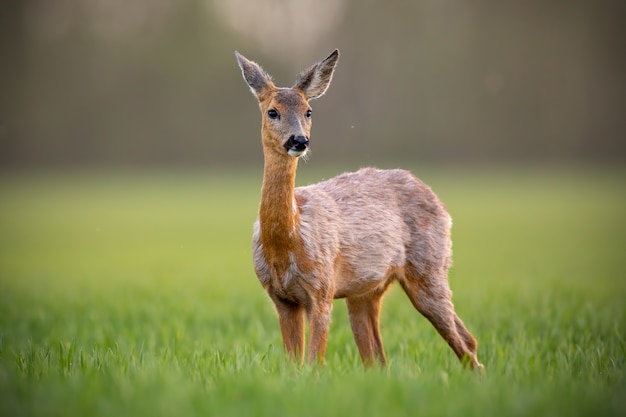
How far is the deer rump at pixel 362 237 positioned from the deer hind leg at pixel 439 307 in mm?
70

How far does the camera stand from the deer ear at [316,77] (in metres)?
6.34

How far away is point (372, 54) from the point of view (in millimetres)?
42344

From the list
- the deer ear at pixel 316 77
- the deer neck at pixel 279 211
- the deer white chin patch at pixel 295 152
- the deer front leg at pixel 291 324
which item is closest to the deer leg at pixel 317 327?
the deer front leg at pixel 291 324

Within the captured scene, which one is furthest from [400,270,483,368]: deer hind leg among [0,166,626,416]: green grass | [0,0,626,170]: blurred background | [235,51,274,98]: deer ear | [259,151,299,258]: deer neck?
[0,0,626,170]: blurred background

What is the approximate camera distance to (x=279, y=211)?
588 centimetres

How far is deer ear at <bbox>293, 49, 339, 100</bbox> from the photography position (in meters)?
6.34

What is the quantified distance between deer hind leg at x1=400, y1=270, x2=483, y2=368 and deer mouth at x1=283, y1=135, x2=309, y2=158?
1677 mm

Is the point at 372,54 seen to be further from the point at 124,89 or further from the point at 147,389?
the point at 147,389

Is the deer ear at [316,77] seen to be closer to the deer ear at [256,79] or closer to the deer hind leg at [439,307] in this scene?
the deer ear at [256,79]

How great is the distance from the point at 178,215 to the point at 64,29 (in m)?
25.4

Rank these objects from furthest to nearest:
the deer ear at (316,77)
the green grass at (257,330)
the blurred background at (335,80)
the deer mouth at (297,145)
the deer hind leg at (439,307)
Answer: the blurred background at (335,80) → the deer hind leg at (439,307) → the deer ear at (316,77) → the deer mouth at (297,145) → the green grass at (257,330)

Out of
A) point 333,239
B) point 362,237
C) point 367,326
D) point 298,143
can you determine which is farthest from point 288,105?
point 367,326

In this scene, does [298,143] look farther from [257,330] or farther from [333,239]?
[257,330]

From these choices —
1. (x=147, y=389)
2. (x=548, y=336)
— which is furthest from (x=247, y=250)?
(x=147, y=389)
